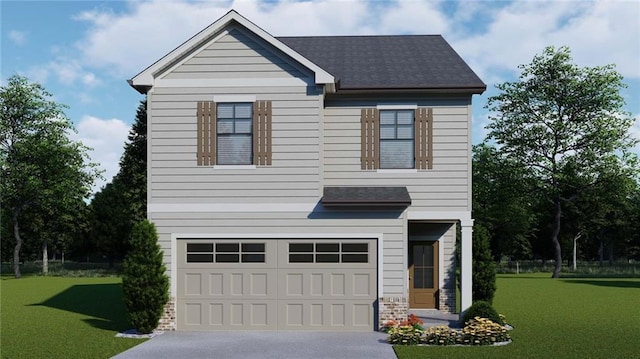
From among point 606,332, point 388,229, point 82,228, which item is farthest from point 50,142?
point 606,332

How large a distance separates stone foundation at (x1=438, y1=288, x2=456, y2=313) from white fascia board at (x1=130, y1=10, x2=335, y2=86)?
8.13 m

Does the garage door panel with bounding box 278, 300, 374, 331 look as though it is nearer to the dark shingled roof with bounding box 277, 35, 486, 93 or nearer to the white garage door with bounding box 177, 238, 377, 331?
the white garage door with bounding box 177, 238, 377, 331

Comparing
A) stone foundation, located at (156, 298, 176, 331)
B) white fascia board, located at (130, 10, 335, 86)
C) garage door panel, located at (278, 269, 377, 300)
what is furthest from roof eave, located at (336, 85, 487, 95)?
stone foundation, located at (156, 298, 176, 331)

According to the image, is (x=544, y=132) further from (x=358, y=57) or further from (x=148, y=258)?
(x=148, y=258)

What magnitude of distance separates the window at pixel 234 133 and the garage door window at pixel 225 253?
7.19 feet

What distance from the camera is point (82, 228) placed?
5641cm

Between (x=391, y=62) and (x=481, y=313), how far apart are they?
8.13 meters

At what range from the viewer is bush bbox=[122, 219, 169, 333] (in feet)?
53.9

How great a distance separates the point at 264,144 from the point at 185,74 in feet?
9.45

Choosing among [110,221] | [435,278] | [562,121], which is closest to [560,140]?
[562,121]

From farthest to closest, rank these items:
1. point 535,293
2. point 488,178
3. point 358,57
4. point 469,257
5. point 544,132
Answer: point 488,178
point 544,132
point 535,293
point 358,57
point 469,257

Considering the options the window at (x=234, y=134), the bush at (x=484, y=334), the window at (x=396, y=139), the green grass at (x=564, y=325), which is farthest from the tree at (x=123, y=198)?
the bush at (x=484, y=334)

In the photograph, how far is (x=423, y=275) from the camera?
21312 millimetres

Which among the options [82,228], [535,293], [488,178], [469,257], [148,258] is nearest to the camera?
[148,258]
